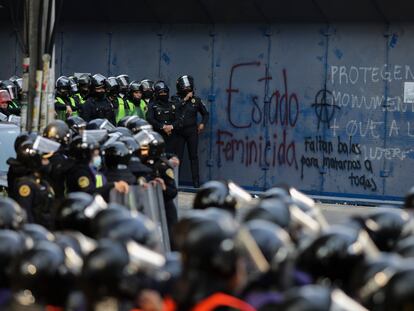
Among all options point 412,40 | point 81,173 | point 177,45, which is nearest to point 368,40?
point 412,40

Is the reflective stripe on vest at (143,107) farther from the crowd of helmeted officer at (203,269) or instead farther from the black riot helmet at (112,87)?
the crowd of helmeted officer at (203,269)

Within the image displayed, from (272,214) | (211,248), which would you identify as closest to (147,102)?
(272,214)

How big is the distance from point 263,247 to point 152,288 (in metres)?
0.56

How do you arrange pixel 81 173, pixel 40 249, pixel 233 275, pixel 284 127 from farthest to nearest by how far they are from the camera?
pixel 284 127 < pixel 81 173 < pixel 40 249 < pixel 233 275

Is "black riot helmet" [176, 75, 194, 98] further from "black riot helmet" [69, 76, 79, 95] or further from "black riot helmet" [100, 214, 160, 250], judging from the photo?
"black riot helmet" [100, 214, 160, 250]

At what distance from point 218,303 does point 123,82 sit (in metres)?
16.6

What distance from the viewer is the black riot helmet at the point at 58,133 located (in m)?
12.9

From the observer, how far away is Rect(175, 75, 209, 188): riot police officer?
851 inches

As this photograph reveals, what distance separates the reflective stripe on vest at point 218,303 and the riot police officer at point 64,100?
15232 mm

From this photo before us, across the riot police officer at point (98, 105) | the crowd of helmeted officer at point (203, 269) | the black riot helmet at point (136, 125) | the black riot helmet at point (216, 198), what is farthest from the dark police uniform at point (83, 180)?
the riot police officer at point (98, 105)

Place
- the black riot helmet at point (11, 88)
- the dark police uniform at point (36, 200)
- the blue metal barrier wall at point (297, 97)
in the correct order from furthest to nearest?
the black riot helmet at point (11, 88), the blue metal barrier wall at point (297, 97), the dark police uniform at point (36, 200)

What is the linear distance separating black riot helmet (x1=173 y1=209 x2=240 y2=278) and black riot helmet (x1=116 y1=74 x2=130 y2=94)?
52.3 feet

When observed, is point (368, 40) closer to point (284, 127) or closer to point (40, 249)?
point (284, 127)

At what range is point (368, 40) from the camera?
66.9ft
